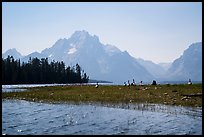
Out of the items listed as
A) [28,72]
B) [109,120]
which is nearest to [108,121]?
[109,120]

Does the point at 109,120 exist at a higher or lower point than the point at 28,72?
lower

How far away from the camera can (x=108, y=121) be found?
2778 centimetres

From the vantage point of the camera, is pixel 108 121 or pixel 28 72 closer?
pixel 108 121

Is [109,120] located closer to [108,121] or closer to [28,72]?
[108,121]

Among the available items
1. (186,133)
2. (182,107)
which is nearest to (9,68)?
(182,107)

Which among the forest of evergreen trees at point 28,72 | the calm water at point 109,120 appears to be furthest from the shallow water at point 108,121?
the forest of evergreen trees at point 28,72

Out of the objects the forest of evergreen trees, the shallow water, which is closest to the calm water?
the shallow water

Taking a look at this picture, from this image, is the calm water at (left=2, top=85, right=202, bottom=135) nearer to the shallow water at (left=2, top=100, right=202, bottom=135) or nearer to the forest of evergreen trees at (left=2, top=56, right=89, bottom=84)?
the shallow water at (left=2, top=100, right=202, bottom=135)

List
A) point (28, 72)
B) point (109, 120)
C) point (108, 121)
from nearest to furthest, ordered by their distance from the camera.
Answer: point (108, 121) → point (109, 120) → point (28, 72)

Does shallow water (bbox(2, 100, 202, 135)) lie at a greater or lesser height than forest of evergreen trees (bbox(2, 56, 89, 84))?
lesser

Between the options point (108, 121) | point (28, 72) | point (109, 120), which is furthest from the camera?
point (28, 72)

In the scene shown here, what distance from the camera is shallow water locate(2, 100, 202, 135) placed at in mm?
23297

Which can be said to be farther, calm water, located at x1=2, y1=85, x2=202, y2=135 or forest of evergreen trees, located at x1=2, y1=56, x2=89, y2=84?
forest of evergreen trees, located at x1=2, y1=56, x2=89, y2=84

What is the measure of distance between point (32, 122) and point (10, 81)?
152 metres
